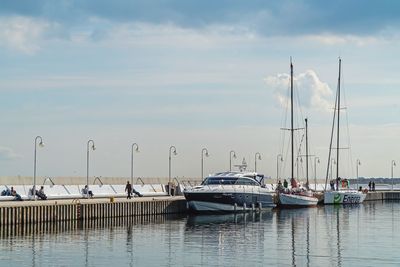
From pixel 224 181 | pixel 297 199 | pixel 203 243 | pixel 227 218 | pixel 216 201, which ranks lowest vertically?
pixel 227 218

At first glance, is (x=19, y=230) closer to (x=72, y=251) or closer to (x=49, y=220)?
(x=49, y=220)

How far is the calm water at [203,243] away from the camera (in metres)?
42.1

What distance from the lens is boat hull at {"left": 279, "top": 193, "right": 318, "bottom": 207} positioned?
9500cm

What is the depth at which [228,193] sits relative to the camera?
262 feet

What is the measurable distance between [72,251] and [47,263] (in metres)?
4.84

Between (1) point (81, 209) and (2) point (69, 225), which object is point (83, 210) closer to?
(1) point (81, 209)

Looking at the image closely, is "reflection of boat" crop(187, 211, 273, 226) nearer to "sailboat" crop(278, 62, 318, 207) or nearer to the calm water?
the calm water

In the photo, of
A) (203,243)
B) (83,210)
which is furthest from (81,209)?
(203,243)

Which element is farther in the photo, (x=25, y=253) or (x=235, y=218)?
(x=235, y=218)

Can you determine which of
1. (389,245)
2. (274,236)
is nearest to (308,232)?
(274,236)

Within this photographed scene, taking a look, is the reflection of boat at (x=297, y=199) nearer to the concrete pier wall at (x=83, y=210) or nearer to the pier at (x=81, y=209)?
the pier at (x=81, y=209)

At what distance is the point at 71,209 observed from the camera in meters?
66.2

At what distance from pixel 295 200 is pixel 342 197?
1485cm

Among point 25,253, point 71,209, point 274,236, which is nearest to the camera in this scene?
point 25,253
